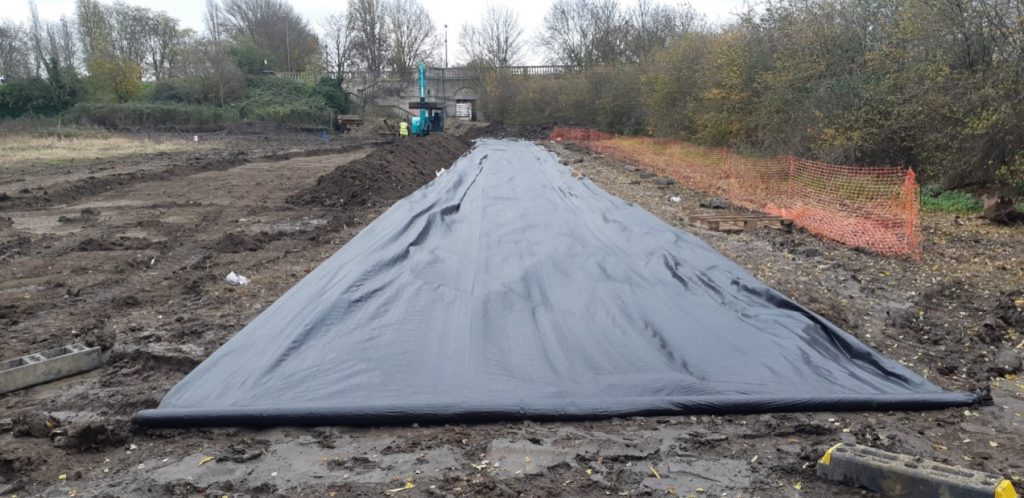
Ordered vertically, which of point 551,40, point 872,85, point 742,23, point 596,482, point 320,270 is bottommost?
point 596,482

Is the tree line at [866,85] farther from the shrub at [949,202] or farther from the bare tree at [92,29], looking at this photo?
the bare tree at [92,29]

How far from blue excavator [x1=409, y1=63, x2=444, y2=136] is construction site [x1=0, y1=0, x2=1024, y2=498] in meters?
12.8

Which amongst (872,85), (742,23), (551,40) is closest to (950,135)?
(872,85)

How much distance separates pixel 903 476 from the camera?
9.37 feet

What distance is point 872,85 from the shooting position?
41.3 feet

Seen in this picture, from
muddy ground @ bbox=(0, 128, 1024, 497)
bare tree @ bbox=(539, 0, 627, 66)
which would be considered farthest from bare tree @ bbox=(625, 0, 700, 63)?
muddy ground @ bbox=(0, 128, 1024, 497)

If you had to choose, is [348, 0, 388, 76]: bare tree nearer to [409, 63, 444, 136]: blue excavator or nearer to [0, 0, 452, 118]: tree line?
[0, 0, 452, 118]: tree line

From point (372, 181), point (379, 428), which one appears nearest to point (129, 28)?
point (372, 181)

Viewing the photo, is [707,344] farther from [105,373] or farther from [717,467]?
[105,373]

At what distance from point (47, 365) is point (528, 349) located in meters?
3.15

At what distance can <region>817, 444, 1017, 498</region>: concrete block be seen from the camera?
8.92 ft

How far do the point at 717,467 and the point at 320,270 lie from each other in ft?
14.1

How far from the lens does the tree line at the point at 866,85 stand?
10.2m

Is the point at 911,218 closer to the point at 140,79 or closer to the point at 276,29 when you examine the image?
the point at 140,79
